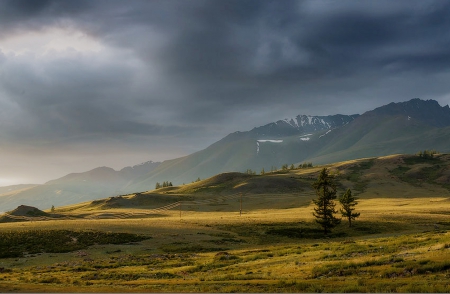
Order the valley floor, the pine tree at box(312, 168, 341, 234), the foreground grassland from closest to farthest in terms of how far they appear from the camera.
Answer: the valley floor
the foreground grassland
the pine tree at box(312, 168, 341, 234)

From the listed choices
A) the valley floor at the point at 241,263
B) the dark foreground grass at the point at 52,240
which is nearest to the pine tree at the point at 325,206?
the valley floor at the point at 241,263

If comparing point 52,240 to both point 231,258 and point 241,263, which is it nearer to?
point 231,258

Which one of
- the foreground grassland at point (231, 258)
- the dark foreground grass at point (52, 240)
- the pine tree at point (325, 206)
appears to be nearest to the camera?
the foreground grassland at point (231, 258)

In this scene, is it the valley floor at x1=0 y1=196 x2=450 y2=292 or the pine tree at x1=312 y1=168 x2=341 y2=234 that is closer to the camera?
the valley floor at x1=0 y1=196 x2=450 y2=292

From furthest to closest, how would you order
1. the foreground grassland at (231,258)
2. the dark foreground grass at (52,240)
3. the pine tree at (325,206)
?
the pine tree at (325,206)
the dark foreground grass at (52,240)
the foreground grassland at (231,258)

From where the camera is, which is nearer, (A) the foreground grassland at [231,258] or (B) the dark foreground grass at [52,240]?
(A) the foreground grassland at [231,258]

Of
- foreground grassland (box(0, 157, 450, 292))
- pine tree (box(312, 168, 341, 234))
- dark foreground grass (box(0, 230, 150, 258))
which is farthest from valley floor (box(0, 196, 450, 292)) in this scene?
pine tree (box(312, 168, 341, 234))

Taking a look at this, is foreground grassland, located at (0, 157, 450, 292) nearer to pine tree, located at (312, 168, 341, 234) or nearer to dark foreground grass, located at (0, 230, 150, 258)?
dark foreground grass, located at (0, 230, 150, 258)

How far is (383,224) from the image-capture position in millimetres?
86812

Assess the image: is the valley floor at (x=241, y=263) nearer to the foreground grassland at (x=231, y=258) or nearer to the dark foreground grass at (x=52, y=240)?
the foreground grassland at (x=231, y=258)

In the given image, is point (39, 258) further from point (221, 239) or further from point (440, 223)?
point (440, 223)

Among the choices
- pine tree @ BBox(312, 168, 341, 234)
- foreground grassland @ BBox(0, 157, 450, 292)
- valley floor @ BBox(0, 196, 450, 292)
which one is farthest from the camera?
pine tree @ BBox(312, 168, 341, 234)

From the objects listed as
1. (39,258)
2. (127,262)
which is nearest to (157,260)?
(127,262)

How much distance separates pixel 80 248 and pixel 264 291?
5082 centimetres
